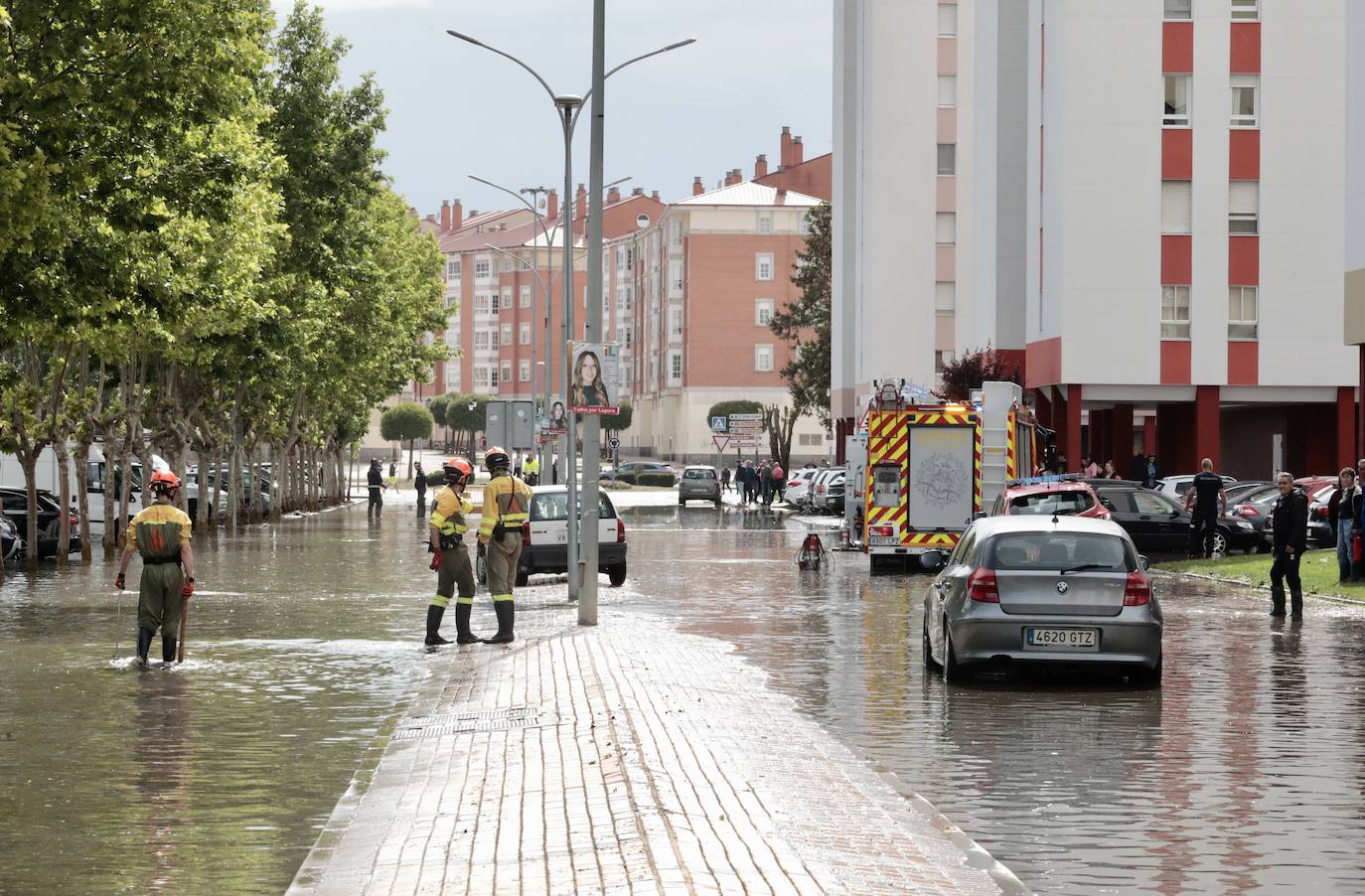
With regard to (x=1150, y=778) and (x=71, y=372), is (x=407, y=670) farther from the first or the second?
(x=71, y=372)

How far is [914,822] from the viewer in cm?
880

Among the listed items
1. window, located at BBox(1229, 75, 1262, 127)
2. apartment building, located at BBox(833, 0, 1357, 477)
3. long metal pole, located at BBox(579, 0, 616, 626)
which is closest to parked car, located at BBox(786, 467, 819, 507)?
apartment building, located at BBox(833, 0, 1357, 477)

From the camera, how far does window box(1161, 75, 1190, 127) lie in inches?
1980

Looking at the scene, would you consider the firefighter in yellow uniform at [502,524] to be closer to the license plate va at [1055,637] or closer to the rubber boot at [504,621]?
the rubber boot at [504,621]

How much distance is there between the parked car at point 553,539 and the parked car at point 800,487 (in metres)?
43.3

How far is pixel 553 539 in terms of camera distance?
2753cm

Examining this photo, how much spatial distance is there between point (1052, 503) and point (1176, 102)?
25534 mm

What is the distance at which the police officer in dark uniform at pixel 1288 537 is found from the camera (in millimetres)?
22047

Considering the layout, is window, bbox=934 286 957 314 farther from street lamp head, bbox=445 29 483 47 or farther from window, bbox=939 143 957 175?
street lamp head, bbox=445 29 483 47

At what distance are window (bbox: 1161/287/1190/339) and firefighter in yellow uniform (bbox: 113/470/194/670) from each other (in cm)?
3803

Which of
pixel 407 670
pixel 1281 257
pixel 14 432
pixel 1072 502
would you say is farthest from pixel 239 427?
pixel 407 670

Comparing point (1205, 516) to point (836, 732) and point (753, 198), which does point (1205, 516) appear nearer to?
point (836, 732)

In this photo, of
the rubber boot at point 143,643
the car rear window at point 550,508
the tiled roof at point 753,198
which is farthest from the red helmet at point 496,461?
the tiled roof at point 753,198

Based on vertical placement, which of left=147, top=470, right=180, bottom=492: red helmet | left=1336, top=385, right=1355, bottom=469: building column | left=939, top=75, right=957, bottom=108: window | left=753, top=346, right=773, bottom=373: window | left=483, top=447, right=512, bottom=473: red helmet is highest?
left=939, top=75, right=957, bottom=108: window
